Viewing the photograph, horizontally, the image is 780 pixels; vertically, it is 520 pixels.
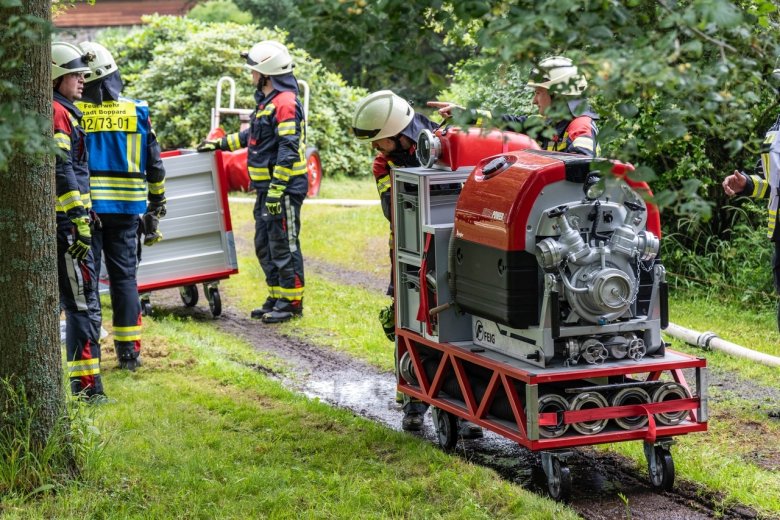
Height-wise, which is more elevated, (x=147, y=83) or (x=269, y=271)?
(x=147, y=83)

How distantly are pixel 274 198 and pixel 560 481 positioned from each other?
4925mm

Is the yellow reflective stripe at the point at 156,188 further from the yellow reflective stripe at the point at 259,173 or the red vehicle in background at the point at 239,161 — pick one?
the red vehicle in background at the point at 239,161

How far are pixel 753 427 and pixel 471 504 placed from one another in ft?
7.90

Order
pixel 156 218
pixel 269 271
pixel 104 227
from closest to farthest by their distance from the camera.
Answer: pixel 104 227 < pixel 156 218 < pixel 269 271

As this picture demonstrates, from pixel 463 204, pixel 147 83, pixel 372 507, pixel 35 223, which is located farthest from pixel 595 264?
pixel 147 83

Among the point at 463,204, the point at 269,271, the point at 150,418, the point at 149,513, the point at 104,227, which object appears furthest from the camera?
the point at 269,271

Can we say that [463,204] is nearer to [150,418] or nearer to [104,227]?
[150,418]

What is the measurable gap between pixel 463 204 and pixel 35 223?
212cm

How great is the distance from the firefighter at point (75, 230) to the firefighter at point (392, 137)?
176 centimetres

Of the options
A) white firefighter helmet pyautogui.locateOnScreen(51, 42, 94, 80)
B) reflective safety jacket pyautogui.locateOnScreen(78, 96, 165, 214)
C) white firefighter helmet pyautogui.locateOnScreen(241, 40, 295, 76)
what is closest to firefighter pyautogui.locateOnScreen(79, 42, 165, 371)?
reflective safety jacket pyautogui.locateOnScreen(78, 96, 165, 214)

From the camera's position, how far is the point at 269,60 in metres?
9.63

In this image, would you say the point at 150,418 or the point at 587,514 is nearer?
the point at 587,514

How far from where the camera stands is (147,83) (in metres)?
20.0

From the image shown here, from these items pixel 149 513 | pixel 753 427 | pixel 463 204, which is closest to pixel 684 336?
pixel 753 427
